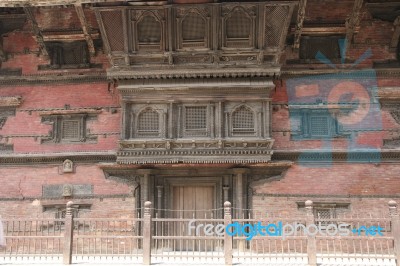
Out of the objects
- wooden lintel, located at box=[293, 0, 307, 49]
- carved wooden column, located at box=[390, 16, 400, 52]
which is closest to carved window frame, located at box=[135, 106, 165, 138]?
wooden lintel, located at box=[293, 0, 307, 49]

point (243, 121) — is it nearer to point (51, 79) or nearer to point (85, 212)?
point (85, 212)

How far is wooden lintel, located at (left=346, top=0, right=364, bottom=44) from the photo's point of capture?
10727 mm

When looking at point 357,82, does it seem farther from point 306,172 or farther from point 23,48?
point 23,48

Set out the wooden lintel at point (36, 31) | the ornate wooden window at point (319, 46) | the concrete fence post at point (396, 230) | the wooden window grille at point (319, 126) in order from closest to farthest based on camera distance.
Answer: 1. the concrete fence post at point (396, 230)
2. the wooden lintel at point (36, 31)
3. the wooden window grille at point (319, 126)
4. the ornate wooden window at point (319, 46)

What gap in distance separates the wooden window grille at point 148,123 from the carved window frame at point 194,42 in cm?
183

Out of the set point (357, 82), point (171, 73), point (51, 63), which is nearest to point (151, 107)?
point (171, 73)

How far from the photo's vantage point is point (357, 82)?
38.4ft

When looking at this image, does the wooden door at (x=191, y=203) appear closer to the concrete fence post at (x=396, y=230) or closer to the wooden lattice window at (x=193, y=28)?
the wooden lattice window at (x=193, y=28)

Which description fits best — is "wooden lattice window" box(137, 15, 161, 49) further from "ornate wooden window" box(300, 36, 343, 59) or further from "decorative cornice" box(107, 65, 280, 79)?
"ornate wooden window" box(300, 36, 343, 59)

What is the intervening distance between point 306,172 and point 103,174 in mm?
5282

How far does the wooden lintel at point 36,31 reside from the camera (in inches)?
441

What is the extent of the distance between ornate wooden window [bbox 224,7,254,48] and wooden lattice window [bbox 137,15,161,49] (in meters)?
1.69

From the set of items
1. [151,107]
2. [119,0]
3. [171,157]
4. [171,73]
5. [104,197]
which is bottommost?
[104,197]

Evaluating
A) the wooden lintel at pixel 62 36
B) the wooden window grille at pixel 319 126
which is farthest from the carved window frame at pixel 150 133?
the wooden window grille at pixel 319 126
